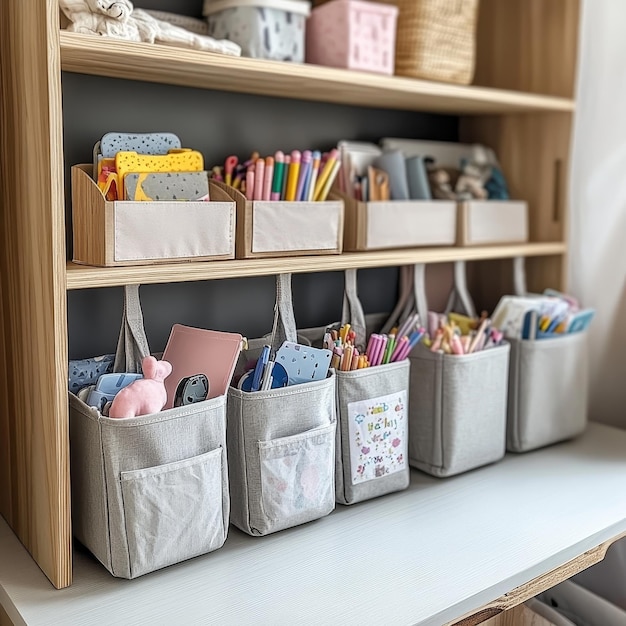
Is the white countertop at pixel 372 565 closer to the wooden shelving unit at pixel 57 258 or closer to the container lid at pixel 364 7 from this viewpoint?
the wooden shelving unit at pixel 57 258

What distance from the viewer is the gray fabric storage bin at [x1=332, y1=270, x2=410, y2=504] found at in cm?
Answer: 134

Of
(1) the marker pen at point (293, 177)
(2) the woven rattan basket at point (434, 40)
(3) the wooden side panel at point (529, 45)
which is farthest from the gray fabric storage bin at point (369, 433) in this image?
(3) the wooden side panel at point (529, 45)

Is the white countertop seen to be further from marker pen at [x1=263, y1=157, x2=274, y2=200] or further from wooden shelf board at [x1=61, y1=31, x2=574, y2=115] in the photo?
wooden shelf board at [x1=61, y1=31, x2=574, y2=115]

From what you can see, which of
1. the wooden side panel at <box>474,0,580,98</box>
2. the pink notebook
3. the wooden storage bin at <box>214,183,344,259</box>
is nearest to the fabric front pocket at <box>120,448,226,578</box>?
the pink notebook

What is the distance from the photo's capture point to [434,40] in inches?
58.8

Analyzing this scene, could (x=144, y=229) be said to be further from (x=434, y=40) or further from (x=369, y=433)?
(x=434, y=40)

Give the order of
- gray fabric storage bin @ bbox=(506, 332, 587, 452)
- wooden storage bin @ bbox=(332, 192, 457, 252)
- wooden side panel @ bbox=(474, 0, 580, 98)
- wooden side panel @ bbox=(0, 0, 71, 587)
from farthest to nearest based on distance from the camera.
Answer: wooden side panel @ bbox=(474, 0, 580, 98) < gray fabric storage bin @ bbox=(506, 332, 587, 452) < wooden storage bin @ bbox=(332, 192, 457, 252) < wooden side panel @ bbox=(0, 0, 71, 587)

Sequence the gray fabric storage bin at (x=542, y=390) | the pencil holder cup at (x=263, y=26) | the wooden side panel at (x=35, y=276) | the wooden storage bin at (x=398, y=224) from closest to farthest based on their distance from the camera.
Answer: the wooden side panel at (x=35, y=276)
the pencil holder cup at (x=263, y=26)
the wooden storage bin at (x=398, y=224)
the gray fabric storage bin at (x=542, y=390)

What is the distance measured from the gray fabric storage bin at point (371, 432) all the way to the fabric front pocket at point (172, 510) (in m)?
0.26

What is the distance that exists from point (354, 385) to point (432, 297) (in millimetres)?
478

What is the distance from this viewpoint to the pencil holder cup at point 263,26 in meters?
1.32

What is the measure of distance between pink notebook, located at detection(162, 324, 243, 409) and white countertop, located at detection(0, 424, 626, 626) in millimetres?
262

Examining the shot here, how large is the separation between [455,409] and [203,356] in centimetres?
50

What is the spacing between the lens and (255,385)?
1.26 m
